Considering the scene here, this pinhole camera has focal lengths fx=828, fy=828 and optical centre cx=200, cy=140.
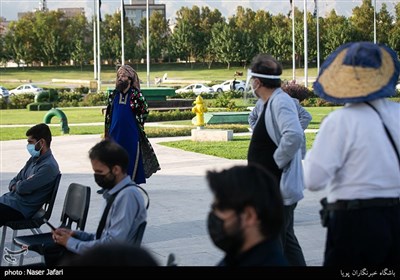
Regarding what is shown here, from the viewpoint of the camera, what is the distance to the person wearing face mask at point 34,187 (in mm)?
7426

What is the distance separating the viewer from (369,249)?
163 inches

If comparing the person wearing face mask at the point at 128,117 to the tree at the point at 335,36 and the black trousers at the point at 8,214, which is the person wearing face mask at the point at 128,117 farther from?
the tree at the point at 335,36

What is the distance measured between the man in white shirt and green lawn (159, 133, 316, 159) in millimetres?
12190

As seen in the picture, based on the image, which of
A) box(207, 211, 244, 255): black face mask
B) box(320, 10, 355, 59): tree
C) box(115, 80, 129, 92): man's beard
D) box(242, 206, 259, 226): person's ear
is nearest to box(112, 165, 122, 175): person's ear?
box(207, 211, 244, 255): black face mask

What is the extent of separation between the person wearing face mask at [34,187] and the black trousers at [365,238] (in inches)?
151

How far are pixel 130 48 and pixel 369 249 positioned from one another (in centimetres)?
8867

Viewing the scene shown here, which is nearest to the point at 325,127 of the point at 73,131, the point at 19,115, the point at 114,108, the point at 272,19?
A: the point at 114,108

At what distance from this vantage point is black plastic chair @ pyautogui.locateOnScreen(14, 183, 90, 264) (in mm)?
6348

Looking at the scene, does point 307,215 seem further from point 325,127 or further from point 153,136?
point 153,136

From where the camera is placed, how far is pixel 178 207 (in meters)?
10.6

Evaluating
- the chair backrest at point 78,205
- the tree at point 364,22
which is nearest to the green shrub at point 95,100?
the chair backrest at point 78,205

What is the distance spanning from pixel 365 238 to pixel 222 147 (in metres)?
14.8

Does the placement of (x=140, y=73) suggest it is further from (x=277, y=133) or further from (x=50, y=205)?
(x=277, y=133)

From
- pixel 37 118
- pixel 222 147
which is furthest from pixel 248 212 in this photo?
pixel 37 118
